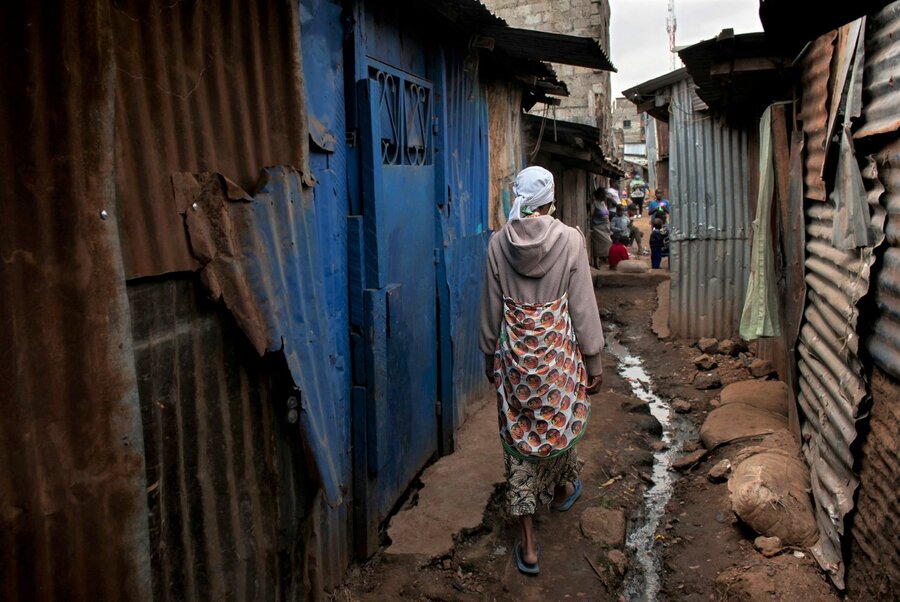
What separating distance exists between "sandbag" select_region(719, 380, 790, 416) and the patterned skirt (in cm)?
272

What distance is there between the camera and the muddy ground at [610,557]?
12.6ft

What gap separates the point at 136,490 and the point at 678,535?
371 cm

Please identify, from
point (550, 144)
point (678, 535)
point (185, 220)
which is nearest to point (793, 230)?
point (678, 535)

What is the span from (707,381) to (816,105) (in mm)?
3965

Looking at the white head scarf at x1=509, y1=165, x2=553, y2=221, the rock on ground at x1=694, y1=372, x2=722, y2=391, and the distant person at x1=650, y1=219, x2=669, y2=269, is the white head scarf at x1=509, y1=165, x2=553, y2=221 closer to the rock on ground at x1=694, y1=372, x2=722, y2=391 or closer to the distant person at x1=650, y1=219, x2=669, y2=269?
the rock on ground at x1=694, y1=372, x2=722, y2=391

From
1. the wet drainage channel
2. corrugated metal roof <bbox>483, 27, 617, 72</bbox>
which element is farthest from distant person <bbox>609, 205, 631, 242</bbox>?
corrugated metal roof <bbox>483, 27, 617, 72</bbox>

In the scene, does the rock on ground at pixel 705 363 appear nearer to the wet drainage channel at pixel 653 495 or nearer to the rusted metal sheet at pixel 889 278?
the wet drainage channel at pixel 653 495

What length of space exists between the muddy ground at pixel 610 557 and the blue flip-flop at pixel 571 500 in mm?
44

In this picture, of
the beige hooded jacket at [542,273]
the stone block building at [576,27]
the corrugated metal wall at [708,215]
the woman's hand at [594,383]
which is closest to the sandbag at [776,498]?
the woman's hand at [594,383]

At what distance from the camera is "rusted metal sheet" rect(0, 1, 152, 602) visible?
5.50ft

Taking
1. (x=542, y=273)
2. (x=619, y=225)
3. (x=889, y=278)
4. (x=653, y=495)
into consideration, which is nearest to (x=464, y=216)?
(x=542, y=273)

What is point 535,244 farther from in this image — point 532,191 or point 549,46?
point 549,46

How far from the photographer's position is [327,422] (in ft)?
9.61

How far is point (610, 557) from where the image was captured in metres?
4.29
